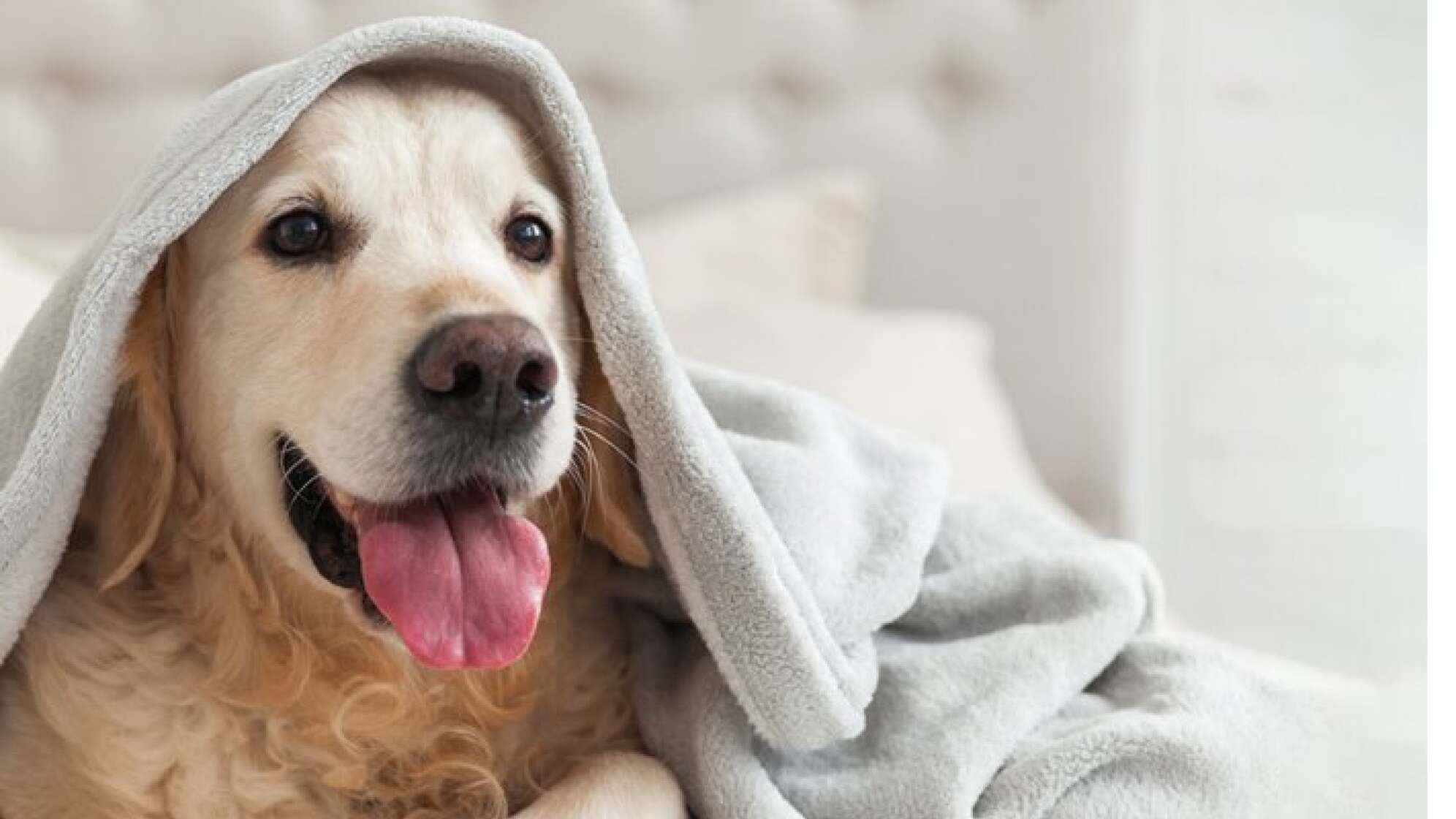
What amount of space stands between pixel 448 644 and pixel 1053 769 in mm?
459

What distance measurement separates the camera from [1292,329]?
2.30 meters

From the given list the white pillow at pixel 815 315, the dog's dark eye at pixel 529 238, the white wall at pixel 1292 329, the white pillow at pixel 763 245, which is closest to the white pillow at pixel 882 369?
the white pillow at pixel 815 315

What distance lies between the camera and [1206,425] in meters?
Result: 2.68

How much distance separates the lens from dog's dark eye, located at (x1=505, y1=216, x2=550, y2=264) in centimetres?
121

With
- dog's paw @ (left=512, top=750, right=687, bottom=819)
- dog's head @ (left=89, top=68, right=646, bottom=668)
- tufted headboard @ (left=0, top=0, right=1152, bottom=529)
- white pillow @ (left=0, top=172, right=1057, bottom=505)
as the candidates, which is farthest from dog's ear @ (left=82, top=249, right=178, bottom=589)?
tufted headboard @ (left=0, top=0, right=1152, bottom=529)

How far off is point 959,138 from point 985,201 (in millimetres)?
125

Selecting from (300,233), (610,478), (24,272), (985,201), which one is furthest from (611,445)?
(985,201)

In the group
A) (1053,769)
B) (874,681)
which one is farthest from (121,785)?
(1053,769)

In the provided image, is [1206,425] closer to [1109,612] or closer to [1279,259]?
[1279,259]

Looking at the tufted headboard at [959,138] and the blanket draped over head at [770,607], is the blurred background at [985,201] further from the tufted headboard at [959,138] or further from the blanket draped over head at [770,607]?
the blanket draped over head at [770,607]

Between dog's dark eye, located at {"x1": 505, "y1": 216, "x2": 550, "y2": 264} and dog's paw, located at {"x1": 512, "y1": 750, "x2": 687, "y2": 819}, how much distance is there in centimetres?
40

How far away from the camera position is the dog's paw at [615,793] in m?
1.09

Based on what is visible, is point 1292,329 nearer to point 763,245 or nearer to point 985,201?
point 985,201

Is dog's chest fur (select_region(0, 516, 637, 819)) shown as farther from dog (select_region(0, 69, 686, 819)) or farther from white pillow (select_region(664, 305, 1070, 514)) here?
white pillow (select_region(664, 305, 1070, 514))
